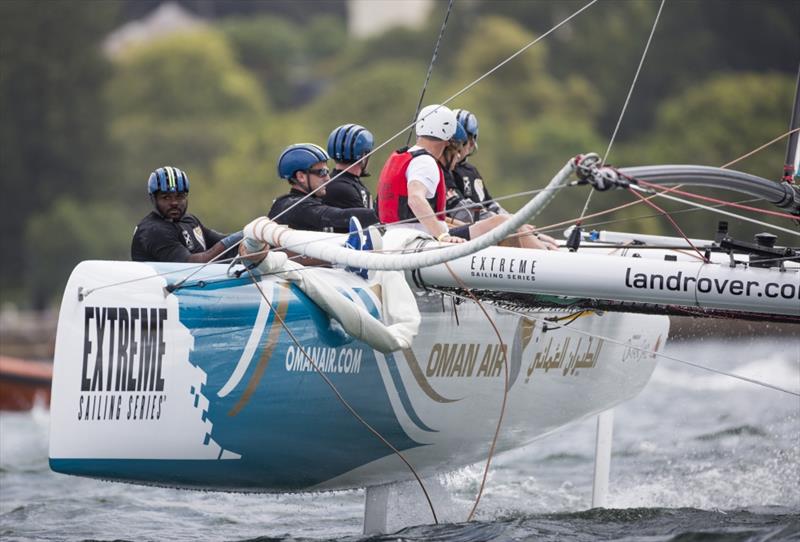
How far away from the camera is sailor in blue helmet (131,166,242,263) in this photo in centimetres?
586

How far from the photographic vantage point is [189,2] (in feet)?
208

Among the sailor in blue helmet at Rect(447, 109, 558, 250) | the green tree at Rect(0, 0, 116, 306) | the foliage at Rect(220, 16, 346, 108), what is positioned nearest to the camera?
the sailor in blue helmet at Rect(447, 109, 558, 250)

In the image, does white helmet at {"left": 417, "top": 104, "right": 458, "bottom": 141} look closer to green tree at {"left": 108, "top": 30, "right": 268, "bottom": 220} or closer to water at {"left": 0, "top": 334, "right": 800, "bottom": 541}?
water at {"left": 0, "top": 334, "right": 800, "bottom": 541}

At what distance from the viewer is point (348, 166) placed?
633 cm

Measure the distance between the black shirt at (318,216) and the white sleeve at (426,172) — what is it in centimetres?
24

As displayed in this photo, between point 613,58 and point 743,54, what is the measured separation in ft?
22.6

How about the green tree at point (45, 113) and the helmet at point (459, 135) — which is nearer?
the helmet at point (459, 135)

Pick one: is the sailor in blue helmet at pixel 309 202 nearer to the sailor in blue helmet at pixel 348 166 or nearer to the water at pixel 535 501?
the sailor in blue helmet at pixel 348 166

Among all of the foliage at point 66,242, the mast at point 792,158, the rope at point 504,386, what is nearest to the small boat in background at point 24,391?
the rope at point 504,386

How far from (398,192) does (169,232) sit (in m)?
1.00

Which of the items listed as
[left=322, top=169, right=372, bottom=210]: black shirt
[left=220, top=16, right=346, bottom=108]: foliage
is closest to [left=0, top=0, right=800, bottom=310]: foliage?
[left=220, top=16, right=346, bottom=108]: foliage

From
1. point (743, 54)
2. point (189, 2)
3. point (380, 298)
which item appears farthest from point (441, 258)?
point (189, 2)

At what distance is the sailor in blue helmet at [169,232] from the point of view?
5.86 metres

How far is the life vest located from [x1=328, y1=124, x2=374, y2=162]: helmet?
0.21 metres
